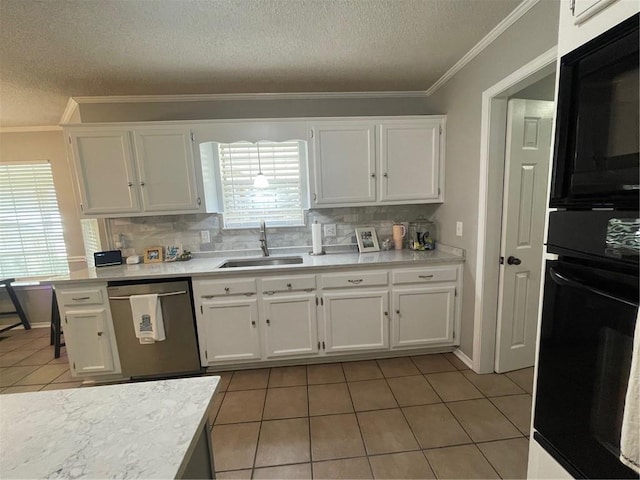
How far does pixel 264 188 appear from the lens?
9.46ft

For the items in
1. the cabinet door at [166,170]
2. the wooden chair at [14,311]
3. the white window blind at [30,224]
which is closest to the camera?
the cabinet door at [166,170]

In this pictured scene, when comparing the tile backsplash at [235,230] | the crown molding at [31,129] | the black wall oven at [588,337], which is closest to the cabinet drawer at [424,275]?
the tile backsplash at [235,230]

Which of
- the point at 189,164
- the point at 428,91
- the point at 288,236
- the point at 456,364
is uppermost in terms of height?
the point at 428,91

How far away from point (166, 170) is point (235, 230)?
0.81 m

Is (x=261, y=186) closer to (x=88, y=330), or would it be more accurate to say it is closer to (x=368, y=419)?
(x=88, y=330)

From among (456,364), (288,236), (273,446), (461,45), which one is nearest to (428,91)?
(461,45)

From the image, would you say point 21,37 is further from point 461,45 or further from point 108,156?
point 461,45

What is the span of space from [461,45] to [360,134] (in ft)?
3.09

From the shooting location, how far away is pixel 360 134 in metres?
2.54

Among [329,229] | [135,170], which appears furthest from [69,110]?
[329,229]

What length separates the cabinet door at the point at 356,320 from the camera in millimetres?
2357

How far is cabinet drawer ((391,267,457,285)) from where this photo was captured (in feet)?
7.77

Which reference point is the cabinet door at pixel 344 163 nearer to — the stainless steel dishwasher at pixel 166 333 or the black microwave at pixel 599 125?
the stainless steel dishwasher at pixel 166 333

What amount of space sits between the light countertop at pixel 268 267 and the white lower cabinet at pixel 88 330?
0.47 feet
